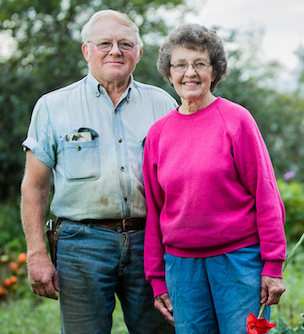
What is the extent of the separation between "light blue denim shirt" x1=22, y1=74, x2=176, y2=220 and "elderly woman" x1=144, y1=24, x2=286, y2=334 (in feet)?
1.02

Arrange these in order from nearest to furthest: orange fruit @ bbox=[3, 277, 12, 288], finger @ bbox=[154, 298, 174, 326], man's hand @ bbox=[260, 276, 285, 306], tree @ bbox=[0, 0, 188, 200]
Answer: man's hand @ bbox=[260, 276, 285, 306], finger @ bbox=[154, 298, 174, 326], orange fruit @ bbox=[3, 277, 12, 288], tree @ bbox=[0, 0, 188, 200]

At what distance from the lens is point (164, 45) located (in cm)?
223

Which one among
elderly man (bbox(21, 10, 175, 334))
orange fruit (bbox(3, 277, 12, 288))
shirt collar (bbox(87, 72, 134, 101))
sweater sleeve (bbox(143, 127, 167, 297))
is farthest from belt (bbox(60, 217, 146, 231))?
orange fruit (bbox(3, 277, 12, 288))

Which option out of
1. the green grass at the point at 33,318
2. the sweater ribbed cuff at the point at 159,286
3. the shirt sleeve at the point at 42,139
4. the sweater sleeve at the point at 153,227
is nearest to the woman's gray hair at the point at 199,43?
the sweater sleeve at the point at 153,227

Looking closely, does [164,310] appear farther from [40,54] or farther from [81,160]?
[40,54]

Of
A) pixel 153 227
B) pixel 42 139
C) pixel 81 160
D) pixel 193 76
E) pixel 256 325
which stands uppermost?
pixel 193 76

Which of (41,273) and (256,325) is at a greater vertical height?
(41,273)

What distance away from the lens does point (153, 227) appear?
2.26m

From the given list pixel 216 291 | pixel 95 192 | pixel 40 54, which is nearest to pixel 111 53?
Result: pixel 95 192

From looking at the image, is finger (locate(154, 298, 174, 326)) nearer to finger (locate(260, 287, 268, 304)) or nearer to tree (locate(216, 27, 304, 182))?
finger (locate(260, 287, 268, 304))

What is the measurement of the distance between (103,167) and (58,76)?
630 cm

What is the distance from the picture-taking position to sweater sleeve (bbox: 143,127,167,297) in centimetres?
224

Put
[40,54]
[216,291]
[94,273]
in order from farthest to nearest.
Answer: [40,54] → [94,273] → [216,291]

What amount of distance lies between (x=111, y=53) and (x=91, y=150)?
1.94 feet
